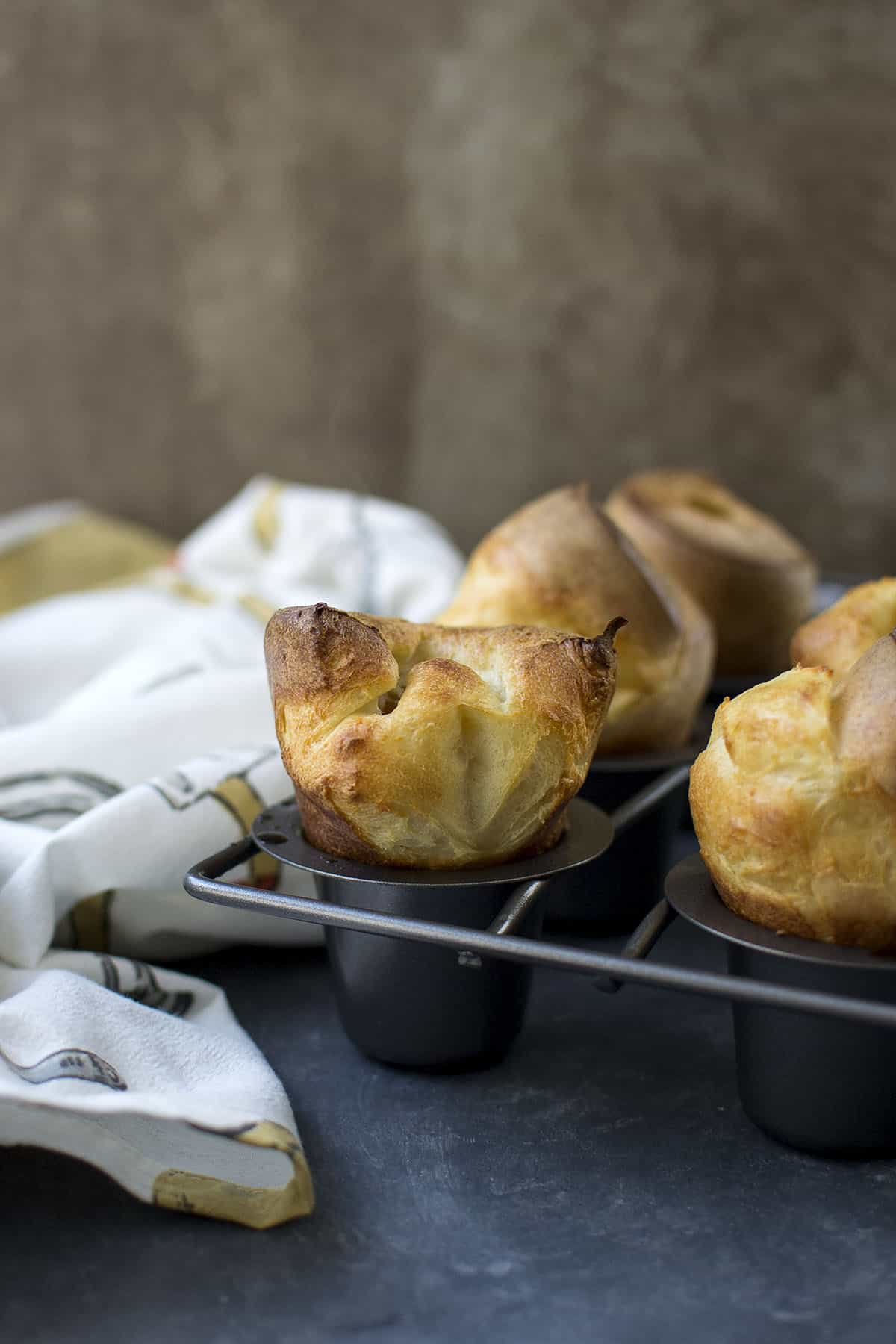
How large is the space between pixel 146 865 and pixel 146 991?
0.09 metres

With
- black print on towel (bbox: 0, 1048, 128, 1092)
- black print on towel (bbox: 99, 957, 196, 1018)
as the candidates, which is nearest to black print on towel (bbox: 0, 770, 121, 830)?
black print on towel (bbox: 99, 957, 196, 1018)

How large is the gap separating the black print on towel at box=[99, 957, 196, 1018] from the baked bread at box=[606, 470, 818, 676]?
52 centimetres

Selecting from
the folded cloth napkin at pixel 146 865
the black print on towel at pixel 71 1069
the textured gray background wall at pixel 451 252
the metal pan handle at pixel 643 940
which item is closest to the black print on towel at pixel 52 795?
the folded cloth napkin at pixel 146 865

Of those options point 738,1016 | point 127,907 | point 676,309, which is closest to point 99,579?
point 676,309

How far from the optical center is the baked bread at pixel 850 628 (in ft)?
2.64

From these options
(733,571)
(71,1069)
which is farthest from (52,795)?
(733,571)

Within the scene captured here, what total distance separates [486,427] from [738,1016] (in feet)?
4.03

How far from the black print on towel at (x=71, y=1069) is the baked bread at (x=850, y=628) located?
1.59 feet

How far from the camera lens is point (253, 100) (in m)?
1.79

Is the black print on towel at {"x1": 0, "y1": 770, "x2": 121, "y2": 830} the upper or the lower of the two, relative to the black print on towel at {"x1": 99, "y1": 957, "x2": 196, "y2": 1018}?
upper

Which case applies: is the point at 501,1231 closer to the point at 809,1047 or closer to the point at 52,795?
the point at 809,1047

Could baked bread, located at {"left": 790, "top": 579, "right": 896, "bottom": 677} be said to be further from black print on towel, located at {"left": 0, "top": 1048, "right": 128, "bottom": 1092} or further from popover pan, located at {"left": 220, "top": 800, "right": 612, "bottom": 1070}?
black print on towel, located at {"left": 0, "top": 1048, "right": 128, "bottom": 1092}

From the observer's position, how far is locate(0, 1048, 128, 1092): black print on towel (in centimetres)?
64

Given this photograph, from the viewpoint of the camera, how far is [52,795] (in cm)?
93
